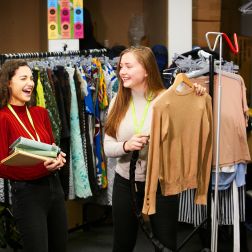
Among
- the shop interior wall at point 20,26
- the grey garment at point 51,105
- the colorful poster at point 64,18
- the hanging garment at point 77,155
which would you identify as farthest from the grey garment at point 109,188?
the shop interior wall at point 20,26

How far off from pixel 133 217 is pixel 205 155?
473mm

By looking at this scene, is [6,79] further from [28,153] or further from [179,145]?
[179,145]

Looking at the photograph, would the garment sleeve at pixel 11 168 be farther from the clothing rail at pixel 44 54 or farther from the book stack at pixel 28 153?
the clothing rail at pixel 44 54

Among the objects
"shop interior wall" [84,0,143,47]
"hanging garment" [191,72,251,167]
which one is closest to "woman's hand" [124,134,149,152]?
"hanging garment" [191,72,251,167]

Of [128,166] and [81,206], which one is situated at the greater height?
[128,166]

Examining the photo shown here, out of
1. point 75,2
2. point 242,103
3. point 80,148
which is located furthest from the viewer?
point 75,2

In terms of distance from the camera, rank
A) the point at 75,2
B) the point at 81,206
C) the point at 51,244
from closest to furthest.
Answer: the point at 51,244, the point at 75,2, the point at 81,206

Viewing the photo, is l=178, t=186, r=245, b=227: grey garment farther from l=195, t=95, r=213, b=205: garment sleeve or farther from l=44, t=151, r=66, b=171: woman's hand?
l=44, t=151, r=66, b=171: woman's hand

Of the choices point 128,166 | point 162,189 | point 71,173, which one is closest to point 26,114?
point 128,166

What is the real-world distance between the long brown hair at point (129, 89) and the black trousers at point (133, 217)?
264mm

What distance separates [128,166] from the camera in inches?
98.6

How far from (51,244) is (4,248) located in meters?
1.10

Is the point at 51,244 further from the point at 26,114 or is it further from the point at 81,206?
the point at 81,206

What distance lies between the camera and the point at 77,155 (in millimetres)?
3475
